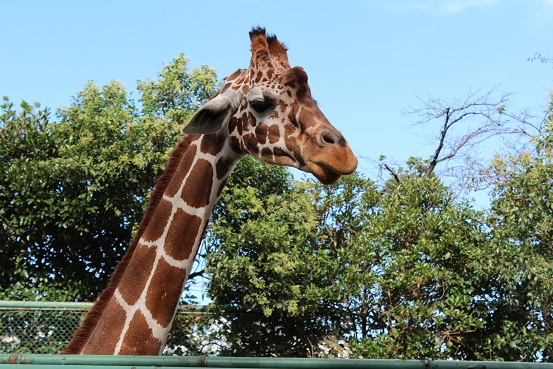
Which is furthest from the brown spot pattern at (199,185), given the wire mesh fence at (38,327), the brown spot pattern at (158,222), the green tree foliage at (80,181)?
the green tree foliage at (80,181)

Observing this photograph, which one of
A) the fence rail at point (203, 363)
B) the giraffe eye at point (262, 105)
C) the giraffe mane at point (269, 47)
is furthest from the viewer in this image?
the giraffe mane at point (269, 47)

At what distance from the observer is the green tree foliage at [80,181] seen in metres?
8.77

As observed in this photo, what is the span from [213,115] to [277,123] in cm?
40

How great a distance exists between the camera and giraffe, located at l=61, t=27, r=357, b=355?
13.6ft

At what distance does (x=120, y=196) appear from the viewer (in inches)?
357

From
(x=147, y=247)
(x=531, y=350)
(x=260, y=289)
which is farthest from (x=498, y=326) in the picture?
(x=147, y=247)

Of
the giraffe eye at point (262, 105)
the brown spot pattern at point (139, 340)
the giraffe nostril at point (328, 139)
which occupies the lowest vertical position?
the brown spot pattern at point (139, 340)

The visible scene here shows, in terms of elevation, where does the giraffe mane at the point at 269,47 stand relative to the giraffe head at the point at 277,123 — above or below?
above

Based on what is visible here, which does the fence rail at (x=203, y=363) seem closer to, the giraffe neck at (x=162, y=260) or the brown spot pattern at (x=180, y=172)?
the giraffe neck at (x=162, y=260)

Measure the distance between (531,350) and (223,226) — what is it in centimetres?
378

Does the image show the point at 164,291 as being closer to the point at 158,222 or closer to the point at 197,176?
the point at 158,222

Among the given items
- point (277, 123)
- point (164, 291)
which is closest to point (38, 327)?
point (164, 291)

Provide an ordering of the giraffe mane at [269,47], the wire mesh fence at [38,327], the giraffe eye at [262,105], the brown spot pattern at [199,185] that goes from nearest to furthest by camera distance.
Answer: the brown spot pattern at [199,185] < the giraffe eye at [262,105] < the giraffe mane at [269,47] < the wire mesh fence at [38,327]

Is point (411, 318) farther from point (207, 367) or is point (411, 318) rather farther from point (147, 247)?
point (207, 367)
